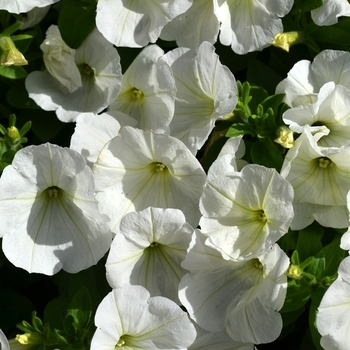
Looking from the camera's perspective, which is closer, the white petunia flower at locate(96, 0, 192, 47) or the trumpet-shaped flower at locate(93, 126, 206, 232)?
the trumpet-shaped flower at locate(93, 126, 206, 232)

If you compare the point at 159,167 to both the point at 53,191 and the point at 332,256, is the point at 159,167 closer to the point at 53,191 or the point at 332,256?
the point at 53,191

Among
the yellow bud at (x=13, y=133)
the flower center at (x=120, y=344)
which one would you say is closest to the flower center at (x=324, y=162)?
the flower center at (x=120, y=344)

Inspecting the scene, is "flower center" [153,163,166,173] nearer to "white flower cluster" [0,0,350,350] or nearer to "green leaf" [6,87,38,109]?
"white flower cluster" [0,0,350,350]

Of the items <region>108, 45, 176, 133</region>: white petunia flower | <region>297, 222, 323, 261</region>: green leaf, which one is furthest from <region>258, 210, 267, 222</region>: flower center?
<region>108, 45, 176, 133</region>: white petunia flower

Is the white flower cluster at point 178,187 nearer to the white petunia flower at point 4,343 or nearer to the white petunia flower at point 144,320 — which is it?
the white petunia flower at point 144,320

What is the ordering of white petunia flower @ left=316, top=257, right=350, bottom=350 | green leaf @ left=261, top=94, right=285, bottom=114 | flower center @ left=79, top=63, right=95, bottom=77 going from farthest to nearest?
flower center @ left=79, top=63, right=95, bottom=77 → green leaf @ left=261, top=94, right=285, bottom=114 → white petunia flower @ left=316, top=257, right=350, bottom=350

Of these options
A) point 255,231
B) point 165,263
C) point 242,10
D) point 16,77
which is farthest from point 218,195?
point 16,77

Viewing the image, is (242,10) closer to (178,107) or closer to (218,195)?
(178,107)
